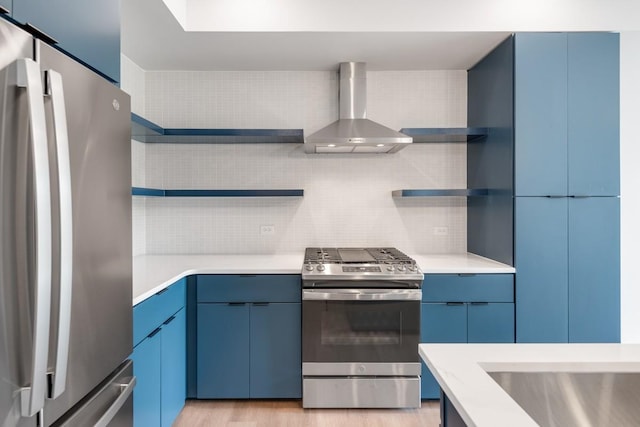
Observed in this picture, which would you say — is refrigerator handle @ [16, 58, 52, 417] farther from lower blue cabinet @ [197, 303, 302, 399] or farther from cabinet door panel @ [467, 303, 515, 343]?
cabinet door panel @ [467, 303, 515, 343]

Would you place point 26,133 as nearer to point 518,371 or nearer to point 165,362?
point 518,371

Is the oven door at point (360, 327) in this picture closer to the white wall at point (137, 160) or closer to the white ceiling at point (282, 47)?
the white wall at point (137, 160)

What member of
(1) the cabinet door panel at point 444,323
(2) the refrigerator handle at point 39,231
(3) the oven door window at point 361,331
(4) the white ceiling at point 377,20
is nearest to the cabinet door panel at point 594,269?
(1) the cabinet door panel at point 444,323

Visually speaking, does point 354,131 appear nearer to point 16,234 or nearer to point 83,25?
point 83,25

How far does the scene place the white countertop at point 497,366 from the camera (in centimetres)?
77

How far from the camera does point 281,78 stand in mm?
3264

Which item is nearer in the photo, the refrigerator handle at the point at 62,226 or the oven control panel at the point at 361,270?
the refrigerator handle at the point at 62,226

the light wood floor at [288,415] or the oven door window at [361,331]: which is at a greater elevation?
the oven door window at [361,331]

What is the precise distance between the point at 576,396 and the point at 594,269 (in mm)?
1886

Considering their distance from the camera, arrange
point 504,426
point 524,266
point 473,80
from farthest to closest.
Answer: point 473,80
point 524,266
point 504,426

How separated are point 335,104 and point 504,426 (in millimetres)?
2845

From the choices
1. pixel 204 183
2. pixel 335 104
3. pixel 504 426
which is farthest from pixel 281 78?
pixel 504 426

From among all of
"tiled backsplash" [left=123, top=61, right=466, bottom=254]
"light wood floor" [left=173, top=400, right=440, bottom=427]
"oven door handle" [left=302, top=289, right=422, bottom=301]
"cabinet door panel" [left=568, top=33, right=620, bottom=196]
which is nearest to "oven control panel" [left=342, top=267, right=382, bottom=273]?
"oven door handle" [left=302, top=289, right=422, bottom=301]

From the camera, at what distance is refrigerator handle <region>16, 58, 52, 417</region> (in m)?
0.89
